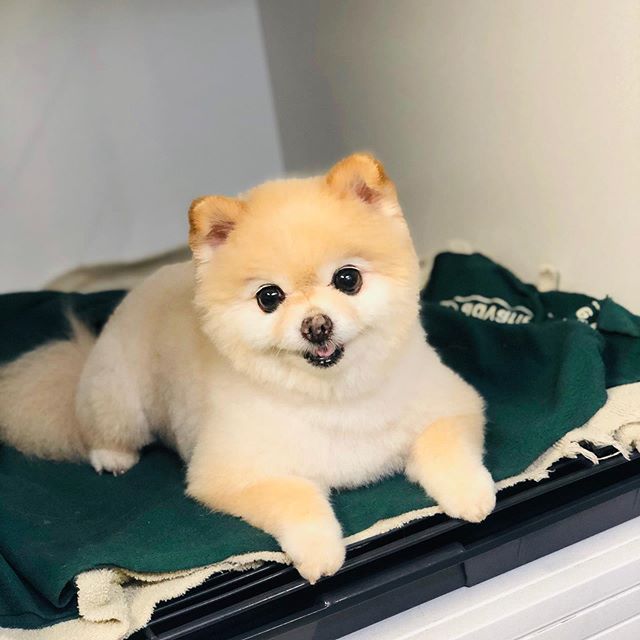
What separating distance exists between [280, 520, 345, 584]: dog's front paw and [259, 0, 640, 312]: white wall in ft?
2.53

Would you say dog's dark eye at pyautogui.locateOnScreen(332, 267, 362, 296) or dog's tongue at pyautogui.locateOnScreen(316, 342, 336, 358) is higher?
dog's dark eye at pyautogui.locateOnScreen(332, 267, 362, 296)

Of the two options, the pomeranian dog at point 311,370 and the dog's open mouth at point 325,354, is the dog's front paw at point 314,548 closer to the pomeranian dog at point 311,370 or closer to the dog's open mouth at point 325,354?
the pomeranian dog at point 311,370

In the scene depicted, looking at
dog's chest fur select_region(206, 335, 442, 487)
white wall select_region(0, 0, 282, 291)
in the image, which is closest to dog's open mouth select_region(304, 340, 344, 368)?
dog's chest fur select_region(206, 335, 442, 487)

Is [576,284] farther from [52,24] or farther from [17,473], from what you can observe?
[52,24]

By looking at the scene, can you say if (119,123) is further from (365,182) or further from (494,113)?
(365,182)

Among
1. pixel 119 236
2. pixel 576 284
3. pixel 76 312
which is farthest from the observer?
pixel 119 236

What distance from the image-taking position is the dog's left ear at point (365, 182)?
46.1 inches

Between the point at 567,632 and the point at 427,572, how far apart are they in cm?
24

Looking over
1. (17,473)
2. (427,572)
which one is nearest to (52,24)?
(17,473)

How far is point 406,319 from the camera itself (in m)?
1.19

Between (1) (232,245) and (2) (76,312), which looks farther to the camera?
(2) (76,312)

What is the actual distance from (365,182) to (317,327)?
0.24 meters

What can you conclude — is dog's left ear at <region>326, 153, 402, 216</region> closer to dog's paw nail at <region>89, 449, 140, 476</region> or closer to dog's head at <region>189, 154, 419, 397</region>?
dog's head at <region>189, 154, 419, 397</region>

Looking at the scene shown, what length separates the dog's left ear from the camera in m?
1.17
